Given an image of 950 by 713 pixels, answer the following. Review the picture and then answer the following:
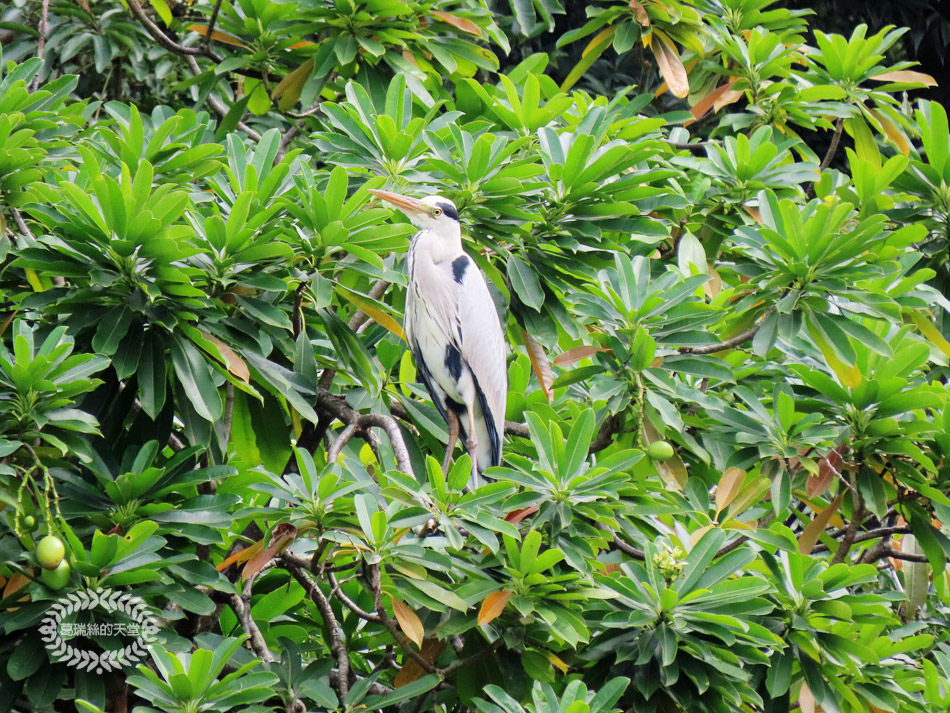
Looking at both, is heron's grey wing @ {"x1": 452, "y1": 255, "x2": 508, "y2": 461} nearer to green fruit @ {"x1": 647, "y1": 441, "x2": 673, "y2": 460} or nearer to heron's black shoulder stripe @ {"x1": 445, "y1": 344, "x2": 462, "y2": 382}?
heron's black shoulder stripe @ {"x1": 445, "y1": 344, "x2": 462, "y2": 382}

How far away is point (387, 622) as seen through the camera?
2.08 m

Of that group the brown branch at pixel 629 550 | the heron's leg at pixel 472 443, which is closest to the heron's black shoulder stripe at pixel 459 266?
the heron's leg at pixel 472 443

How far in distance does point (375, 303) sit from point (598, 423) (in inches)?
26.4

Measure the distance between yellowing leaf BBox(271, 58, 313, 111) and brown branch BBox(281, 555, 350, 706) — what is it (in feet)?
5.79

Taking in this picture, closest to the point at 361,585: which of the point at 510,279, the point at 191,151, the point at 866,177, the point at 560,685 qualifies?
the point at 560,685

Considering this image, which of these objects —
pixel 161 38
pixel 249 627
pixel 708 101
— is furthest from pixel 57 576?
pixel 708 101

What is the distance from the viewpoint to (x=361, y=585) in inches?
107

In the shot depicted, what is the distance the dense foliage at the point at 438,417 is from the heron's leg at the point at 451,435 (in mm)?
58

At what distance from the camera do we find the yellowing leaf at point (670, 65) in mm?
3643

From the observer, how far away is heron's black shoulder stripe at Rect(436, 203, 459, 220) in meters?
2.56

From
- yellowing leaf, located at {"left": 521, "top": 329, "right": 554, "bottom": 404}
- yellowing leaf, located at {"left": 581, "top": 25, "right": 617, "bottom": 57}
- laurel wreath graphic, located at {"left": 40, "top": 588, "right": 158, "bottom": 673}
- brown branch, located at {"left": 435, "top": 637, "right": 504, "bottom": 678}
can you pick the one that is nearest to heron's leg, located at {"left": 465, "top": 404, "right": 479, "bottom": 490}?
yellowing leaf, located at {"left": 521, "top": 329, "right": 554, "bottom": 404}

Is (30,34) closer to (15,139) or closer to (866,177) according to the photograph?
(15,139)

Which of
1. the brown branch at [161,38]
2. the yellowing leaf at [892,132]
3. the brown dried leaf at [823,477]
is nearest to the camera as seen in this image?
the brown dried leaf at [823,477]

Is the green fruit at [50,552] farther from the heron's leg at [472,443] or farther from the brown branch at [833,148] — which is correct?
the brown branch at [833,148]
